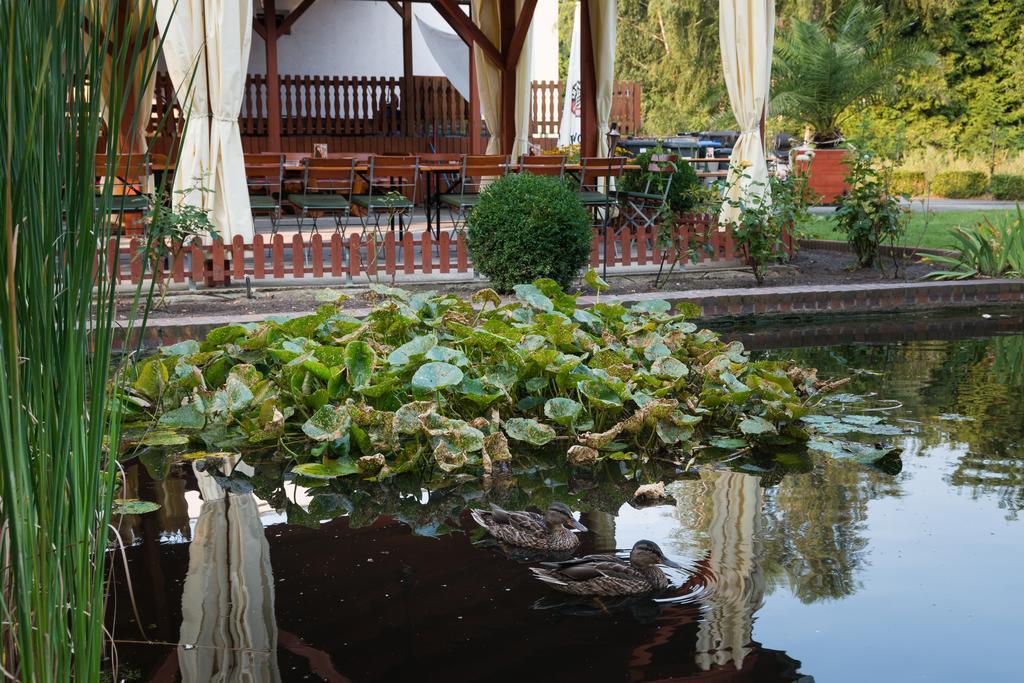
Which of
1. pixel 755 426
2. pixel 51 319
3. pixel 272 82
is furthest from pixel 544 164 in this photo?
pixel 51 319

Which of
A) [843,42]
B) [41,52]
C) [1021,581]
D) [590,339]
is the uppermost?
[843,42]

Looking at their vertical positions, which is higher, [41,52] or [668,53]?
[668,53]

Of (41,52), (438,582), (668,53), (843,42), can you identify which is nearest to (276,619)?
(438,582)

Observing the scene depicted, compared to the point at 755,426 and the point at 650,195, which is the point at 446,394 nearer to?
the point at 755,426

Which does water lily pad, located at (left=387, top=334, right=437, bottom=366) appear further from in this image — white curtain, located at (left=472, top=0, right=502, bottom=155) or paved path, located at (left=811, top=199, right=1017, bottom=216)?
paved path, located at (left=811, top=199, right=1017, bottom=216)

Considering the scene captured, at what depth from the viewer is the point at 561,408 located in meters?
4.86

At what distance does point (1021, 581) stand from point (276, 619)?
7.35 ft

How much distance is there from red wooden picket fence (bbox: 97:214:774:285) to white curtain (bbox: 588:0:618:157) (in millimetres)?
1988

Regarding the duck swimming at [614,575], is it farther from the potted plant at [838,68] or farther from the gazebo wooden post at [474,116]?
the potted plant at [838,68]

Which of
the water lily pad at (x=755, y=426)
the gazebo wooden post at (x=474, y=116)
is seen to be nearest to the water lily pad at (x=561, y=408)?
the water lily pad at (x=755, y=426)

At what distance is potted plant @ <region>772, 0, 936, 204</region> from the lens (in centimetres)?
2372

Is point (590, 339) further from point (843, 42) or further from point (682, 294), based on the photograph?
point (843, 42)

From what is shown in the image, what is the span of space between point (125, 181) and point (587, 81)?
35.0 ft

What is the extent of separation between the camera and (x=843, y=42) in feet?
81.0
